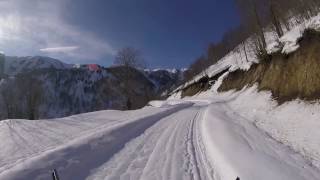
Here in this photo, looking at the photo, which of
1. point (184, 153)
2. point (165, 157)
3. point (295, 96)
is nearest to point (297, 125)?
point (295, 96)

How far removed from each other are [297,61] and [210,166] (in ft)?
39.2

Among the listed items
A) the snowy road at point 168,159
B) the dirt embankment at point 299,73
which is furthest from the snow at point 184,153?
the dirt embankment at point 299,73

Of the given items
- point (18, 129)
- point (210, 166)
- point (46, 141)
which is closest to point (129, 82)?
point (18, 129)

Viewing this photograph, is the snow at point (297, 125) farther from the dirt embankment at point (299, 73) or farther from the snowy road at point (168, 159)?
the dirt embankment at point (299, 73)

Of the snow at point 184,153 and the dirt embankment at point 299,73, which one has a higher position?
the dirt embankment at point 299,73

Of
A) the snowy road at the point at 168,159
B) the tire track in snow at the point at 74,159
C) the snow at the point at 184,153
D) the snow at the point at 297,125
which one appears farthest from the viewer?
the snow at the point at 297,125

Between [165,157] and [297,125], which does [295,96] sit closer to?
[297,125]

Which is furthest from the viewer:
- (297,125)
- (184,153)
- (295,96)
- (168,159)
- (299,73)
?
(299,73)

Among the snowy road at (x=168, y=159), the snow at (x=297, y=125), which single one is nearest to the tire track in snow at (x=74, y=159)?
the snowy road at (x=168, y=159)

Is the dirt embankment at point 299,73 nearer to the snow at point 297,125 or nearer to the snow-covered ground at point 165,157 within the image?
the snow at point 297,125

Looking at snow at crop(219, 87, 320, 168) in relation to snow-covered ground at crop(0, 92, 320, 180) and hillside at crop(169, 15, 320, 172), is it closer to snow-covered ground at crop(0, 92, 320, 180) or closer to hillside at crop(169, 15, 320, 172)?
hillside at crop(169, 15, 320, 172)

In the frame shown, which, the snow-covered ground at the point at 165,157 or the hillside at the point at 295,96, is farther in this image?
the hillside at the point at 295,96

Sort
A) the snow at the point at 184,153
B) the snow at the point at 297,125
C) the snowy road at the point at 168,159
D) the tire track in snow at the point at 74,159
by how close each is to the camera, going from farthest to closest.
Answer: the snow at the point at 297,125 < the tire track in snow at the point at 74,159 < the snow at the point at 184,153 < the snowy road at the point at 168,159

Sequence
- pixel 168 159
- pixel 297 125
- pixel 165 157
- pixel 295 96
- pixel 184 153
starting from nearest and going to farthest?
pixel 168 159
pixel 165 157
pixel 184 153
pixel 297 125
pixel 295 96
